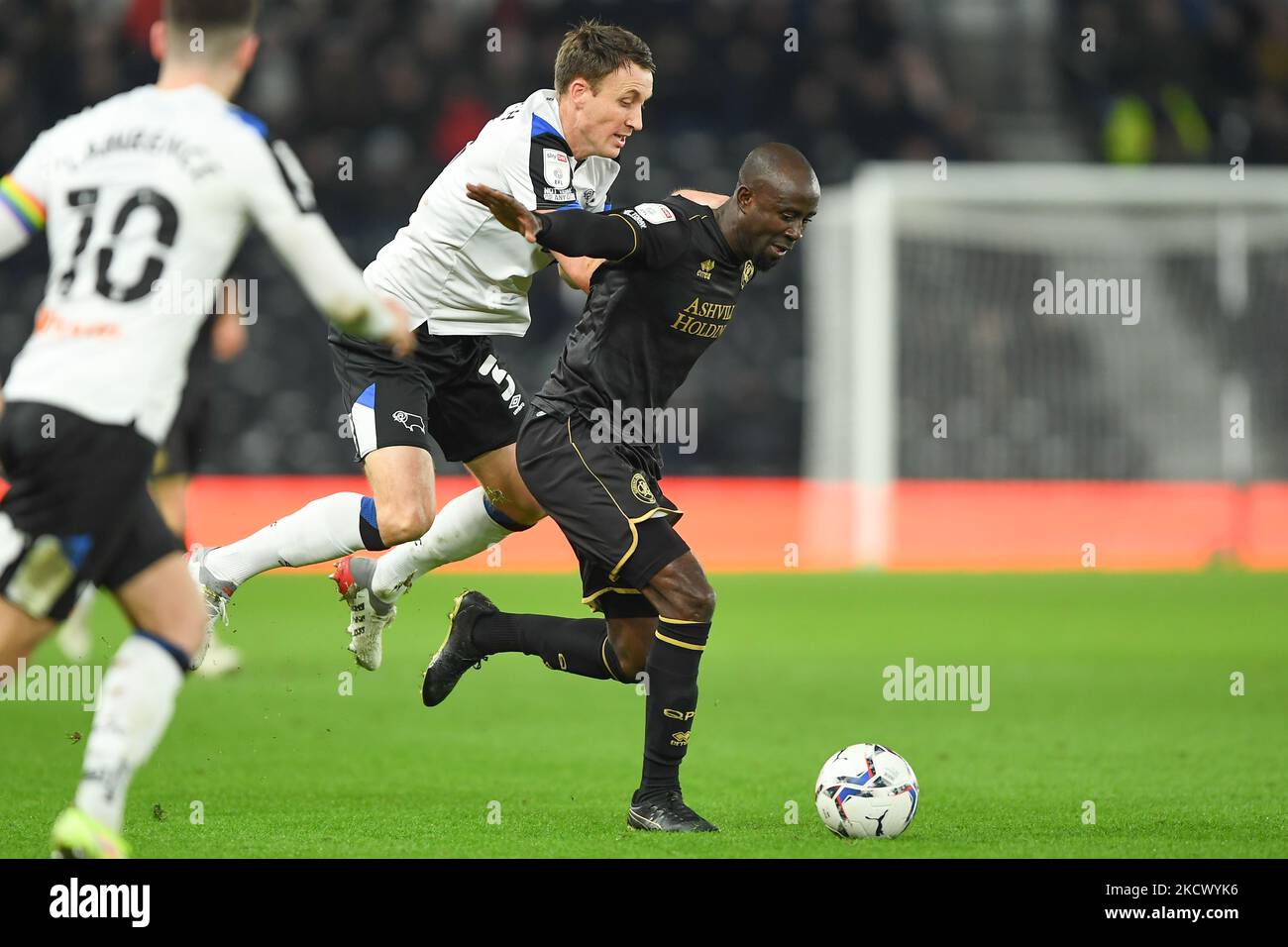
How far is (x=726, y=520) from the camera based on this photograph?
1733 centimetres

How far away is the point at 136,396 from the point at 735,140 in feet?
53.5

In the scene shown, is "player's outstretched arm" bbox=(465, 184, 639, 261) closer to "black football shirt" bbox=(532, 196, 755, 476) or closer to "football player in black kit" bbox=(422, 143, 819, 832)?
"football player in black kit" bbox=(422, 143, 819, 832)

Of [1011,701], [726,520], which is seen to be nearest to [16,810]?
[1011,701]

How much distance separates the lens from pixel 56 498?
4.27 meters

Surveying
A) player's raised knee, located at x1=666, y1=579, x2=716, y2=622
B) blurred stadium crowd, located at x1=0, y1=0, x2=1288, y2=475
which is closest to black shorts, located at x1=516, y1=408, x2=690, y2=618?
player's raised knee, located at x1=666, y1=579, x2=716, y2=622

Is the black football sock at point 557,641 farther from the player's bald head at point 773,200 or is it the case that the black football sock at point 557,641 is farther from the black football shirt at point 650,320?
the player's bald head at point 773,200

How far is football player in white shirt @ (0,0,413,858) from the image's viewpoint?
14.1 feet

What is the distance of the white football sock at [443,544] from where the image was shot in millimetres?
7449

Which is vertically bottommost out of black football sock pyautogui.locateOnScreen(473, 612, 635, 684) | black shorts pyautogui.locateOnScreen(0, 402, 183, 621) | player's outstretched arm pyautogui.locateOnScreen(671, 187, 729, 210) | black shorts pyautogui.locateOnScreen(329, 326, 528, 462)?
black football sock pyautogui.locateOnScreen(473, 612, 635, 684)

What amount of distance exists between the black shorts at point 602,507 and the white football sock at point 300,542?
3.92ft

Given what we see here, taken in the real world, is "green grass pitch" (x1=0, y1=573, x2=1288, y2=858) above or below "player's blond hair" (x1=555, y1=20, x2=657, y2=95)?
below

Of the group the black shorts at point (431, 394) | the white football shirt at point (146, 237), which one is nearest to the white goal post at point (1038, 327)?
the black shorts at point (431, 394)

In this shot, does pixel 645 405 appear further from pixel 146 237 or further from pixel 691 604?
pixel 146 237

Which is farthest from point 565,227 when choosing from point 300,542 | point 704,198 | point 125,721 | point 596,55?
point 300,542
